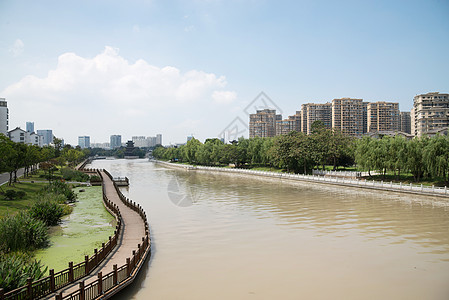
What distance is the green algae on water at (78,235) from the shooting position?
13.8 meters

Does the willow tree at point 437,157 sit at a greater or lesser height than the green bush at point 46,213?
greater

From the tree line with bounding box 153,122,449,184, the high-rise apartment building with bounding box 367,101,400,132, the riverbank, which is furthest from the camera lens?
the high-rise apartment building with bounding box 367,101,400,132

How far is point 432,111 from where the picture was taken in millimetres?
80438

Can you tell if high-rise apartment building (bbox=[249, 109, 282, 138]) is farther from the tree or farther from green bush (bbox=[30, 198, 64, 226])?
green bush (bbox=[30, 198, 64, 226])

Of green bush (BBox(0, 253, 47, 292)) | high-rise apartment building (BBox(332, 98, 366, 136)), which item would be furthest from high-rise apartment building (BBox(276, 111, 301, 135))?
green bush (BBox(0, 253, 47, 292))

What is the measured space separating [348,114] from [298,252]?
389ft

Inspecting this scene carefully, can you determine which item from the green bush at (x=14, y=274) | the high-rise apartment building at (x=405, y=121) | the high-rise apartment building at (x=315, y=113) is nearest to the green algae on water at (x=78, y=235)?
the green bush at (x=14, y=274)

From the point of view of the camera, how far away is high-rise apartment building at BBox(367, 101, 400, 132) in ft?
395

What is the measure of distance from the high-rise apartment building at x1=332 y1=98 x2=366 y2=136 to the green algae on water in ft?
365

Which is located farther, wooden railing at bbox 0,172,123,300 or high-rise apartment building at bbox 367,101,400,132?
high-rise apartment building at bbox 367,101,400,132

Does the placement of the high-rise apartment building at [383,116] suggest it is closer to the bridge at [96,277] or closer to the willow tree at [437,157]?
the willow tree at [437,157]

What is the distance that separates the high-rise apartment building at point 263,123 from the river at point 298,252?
118 metres

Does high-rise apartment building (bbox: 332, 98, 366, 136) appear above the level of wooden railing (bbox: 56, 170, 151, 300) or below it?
above

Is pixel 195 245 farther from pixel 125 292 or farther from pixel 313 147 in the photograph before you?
pixel 313 147
